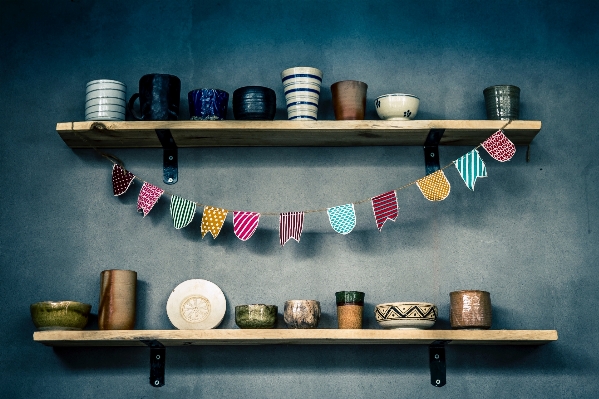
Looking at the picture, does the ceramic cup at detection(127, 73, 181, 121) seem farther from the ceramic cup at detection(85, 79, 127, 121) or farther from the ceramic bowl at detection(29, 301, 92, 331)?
the ceramic bowl at detection(29, 301, 92, 331)

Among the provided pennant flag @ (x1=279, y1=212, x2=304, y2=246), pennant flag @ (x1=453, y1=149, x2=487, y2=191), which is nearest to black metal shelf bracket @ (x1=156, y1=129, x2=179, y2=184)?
pennant flag @ (x1=279, y1=212, x2=304, y2=246)

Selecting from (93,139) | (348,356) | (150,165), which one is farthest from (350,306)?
(93,139)

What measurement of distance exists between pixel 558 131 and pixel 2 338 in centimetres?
214

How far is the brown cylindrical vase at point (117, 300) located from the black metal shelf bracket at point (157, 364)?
0.41 feet

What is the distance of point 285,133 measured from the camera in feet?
8.39

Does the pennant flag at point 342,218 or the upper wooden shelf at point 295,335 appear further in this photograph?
the pennant flag at point 342,218

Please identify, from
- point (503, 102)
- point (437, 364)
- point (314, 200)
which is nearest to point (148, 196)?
point (314, 200)

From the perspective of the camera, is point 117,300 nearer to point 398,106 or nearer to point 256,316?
point 256,316

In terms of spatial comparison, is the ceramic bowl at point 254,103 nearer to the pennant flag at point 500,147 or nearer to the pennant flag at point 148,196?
the pennant flag at point 148,196

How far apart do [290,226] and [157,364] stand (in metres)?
0.66

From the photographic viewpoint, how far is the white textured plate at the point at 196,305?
8.31 ft

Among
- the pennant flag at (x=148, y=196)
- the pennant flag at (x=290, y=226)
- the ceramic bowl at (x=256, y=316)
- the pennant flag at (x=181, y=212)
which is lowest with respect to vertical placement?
the ceramic bowl at (x=256, y=316)

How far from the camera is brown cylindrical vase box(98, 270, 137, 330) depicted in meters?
2.43

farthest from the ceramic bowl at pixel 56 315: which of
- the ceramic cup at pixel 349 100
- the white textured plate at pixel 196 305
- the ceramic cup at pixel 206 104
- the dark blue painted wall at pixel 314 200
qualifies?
the ceramic cup at pixel 349 100
